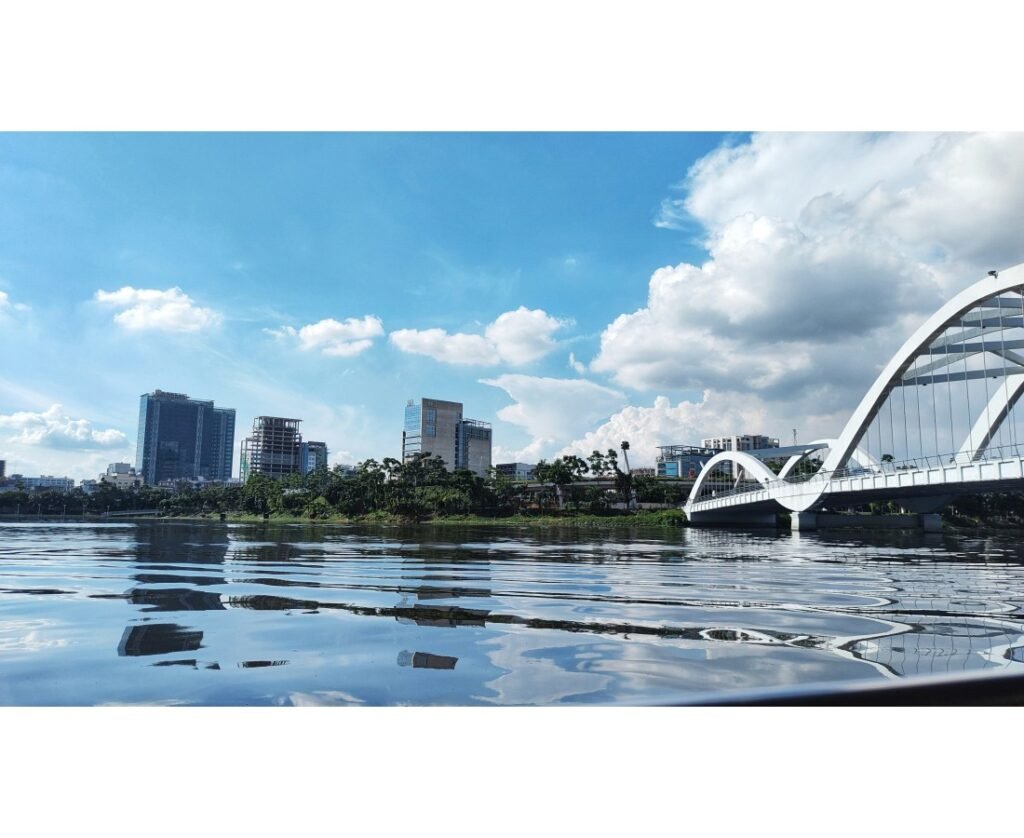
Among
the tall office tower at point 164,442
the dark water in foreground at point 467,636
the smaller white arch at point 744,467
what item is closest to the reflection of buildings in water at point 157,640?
the dark water in foreground at point 467,636

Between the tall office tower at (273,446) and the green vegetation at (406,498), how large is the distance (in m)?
71.8

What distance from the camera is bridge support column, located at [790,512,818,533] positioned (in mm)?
57125

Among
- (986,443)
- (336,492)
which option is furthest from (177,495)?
(986,443)

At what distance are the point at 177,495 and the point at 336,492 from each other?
37383 millimetres

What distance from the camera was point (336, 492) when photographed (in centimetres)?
9362

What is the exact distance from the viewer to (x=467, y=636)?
7457 millimetres

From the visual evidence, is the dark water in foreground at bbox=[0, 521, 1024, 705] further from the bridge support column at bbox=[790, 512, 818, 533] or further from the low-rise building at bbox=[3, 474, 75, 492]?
the low-rise building at bbox=[3, 474, 75, 492]

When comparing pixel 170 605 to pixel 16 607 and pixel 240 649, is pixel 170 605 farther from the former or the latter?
pixel 240 649

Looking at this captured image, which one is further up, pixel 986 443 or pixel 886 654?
pixel 986 443

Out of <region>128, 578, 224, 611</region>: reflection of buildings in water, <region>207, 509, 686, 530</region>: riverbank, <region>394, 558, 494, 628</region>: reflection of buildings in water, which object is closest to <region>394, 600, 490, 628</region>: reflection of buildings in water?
<region>394, 558, 494, 628</region>: reflection of buildings in water

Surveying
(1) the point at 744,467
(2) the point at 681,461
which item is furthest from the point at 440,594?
(2) the point at 681,461

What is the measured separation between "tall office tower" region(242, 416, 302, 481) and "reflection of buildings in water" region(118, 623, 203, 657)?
185827mm

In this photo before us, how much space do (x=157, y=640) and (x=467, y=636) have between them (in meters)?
3.28

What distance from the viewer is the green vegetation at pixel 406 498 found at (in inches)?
3310
